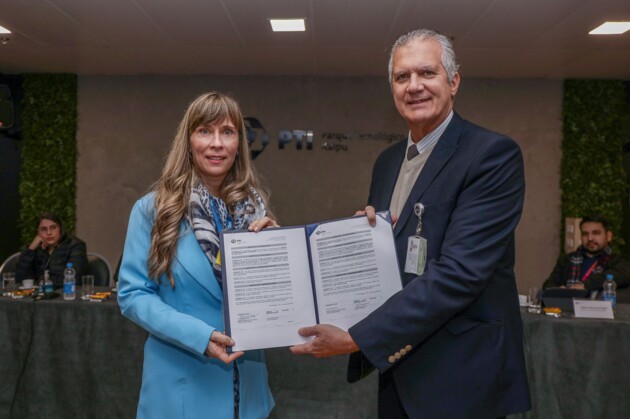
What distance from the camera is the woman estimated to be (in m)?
1.59

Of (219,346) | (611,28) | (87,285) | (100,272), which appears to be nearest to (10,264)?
(100,272)

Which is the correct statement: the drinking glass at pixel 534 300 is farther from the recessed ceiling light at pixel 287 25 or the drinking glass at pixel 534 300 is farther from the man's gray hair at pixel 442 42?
the recessed ceiling light at pixel 287 25

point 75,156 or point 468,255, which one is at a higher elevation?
point 75,156

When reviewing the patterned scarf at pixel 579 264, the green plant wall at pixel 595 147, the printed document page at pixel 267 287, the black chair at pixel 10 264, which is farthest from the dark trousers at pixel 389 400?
the green plant wall at pixel 595 147

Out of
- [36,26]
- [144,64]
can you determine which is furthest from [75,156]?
[36,26]

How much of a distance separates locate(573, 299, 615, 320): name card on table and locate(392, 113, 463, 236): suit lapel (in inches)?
92.0

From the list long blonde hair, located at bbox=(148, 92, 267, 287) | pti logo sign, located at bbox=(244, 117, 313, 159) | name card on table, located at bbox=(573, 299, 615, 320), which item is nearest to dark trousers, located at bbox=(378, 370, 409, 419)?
long blonde hair, located at bbox=(148, 92, 267, 287)

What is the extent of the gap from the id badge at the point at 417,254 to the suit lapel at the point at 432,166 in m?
0.07

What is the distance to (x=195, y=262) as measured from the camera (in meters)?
1.63

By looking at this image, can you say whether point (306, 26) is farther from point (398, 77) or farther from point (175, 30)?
point (398, 77)

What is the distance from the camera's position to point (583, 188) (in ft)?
24.1

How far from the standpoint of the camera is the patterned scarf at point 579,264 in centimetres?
501

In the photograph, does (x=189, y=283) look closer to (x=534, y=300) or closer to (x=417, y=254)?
(x=417, y=254)

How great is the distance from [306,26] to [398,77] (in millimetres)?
3879
